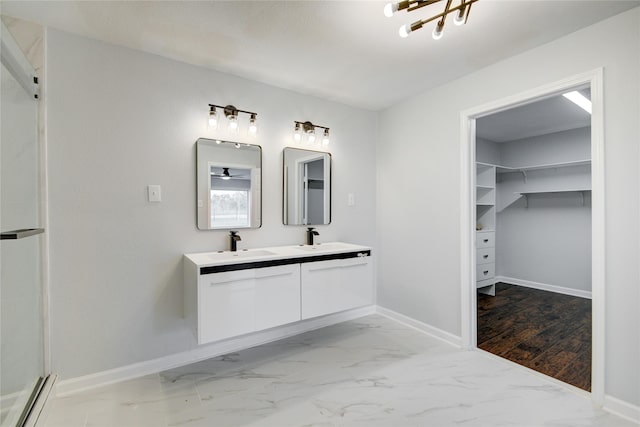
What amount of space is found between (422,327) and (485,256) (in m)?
1.96

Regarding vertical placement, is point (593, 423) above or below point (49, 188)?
below

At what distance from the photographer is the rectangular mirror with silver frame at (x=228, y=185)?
2439 millimetres

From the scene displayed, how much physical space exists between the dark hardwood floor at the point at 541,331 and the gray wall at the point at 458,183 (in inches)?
17.6

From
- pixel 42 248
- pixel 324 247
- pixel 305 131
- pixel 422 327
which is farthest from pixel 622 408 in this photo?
pixel 42 248

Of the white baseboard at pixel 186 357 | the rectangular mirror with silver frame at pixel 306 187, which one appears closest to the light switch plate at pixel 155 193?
the rectangular mirror with silver frame at pixel 306 187

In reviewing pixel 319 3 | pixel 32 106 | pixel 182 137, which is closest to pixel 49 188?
pixel 32 106

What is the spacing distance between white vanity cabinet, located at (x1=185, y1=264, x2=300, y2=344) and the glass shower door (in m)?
0.88

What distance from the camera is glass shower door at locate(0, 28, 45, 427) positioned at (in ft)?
4.85

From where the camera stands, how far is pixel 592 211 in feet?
6.16

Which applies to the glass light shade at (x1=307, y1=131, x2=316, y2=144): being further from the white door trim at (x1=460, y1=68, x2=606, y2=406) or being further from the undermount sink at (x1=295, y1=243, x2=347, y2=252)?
the white door trim at (x1=460, y1=68, x2=606, y2=406)

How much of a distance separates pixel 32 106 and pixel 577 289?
606cm

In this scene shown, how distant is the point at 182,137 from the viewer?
2.37 m

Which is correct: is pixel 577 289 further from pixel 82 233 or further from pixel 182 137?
pixel 82 233

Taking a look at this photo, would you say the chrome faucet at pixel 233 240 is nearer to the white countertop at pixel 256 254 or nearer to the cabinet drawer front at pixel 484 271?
the white countertop at pixel 256 254
